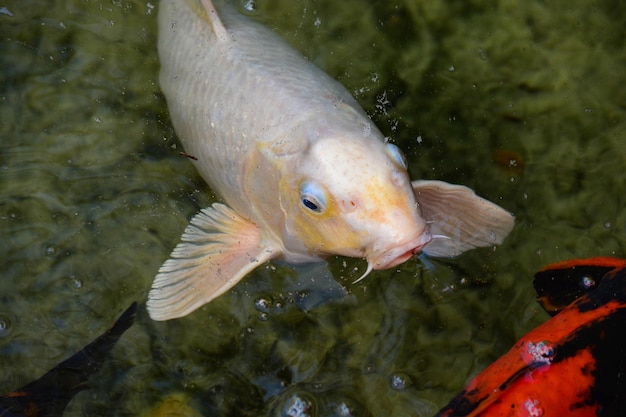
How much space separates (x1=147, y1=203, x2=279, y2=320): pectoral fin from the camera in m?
2.95

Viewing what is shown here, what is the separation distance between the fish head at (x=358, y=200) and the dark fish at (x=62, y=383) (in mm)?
1547

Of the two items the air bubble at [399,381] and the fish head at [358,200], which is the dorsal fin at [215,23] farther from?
the air bubble at [399,381]

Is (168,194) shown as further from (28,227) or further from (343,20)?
(343,20)

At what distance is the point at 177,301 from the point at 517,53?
277 cm

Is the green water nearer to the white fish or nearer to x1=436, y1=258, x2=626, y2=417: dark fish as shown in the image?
the white fish

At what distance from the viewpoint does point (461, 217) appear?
10.4 feet

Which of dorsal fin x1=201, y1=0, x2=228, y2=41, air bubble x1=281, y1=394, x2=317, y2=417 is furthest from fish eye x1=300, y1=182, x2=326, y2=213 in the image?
air bubble x1=281, y1=394, x2=317, y2=417

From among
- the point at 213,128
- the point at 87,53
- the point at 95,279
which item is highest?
the point at 213,128

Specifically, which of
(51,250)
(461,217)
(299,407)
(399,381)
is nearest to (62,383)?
(51,250)

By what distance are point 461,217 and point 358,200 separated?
101 cm

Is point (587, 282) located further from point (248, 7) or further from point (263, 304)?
point (248, 7)

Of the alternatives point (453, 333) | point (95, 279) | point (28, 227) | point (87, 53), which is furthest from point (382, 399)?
point (87, 53)

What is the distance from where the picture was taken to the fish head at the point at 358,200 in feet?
7.72

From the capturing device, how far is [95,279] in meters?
3.58
